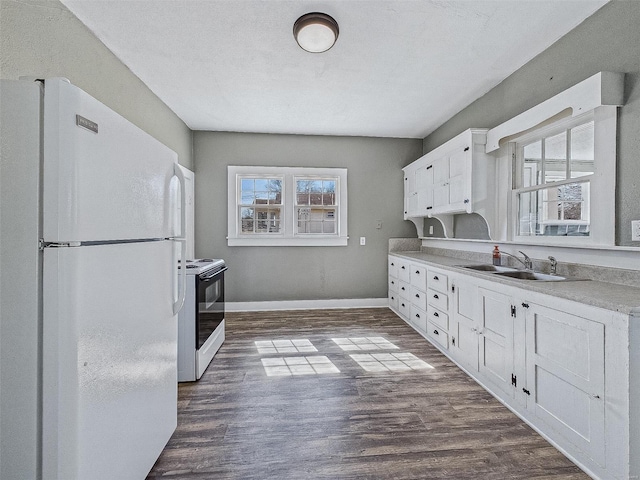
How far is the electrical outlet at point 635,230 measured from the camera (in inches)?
74.5

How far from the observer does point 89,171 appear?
3.48 ft

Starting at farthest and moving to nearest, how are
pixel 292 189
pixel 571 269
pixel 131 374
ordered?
pixel 292 189, pixel 571 269, pixel 131 374

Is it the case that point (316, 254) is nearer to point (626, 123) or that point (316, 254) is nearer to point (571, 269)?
A: point (571, 269)

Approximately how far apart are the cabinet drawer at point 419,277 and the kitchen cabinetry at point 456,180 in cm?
67

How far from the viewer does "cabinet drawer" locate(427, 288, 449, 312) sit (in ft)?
10.3

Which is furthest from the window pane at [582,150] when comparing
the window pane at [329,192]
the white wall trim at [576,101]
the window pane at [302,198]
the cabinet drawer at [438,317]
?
the window pane at [302,198]

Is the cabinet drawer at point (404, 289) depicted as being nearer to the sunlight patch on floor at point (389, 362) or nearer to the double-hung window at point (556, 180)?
the sunlight patch on floor at point (389, 362)

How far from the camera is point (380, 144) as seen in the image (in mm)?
5023

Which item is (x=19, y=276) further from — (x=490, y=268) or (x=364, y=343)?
(x=490, y=268)

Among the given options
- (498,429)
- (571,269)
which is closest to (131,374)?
(498,429)

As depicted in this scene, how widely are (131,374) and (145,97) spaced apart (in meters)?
2.85

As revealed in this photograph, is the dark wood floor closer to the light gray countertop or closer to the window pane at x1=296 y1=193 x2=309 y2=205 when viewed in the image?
the light gray countertop

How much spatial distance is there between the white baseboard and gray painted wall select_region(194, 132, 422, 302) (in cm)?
7

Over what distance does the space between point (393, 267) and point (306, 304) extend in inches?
54.5
